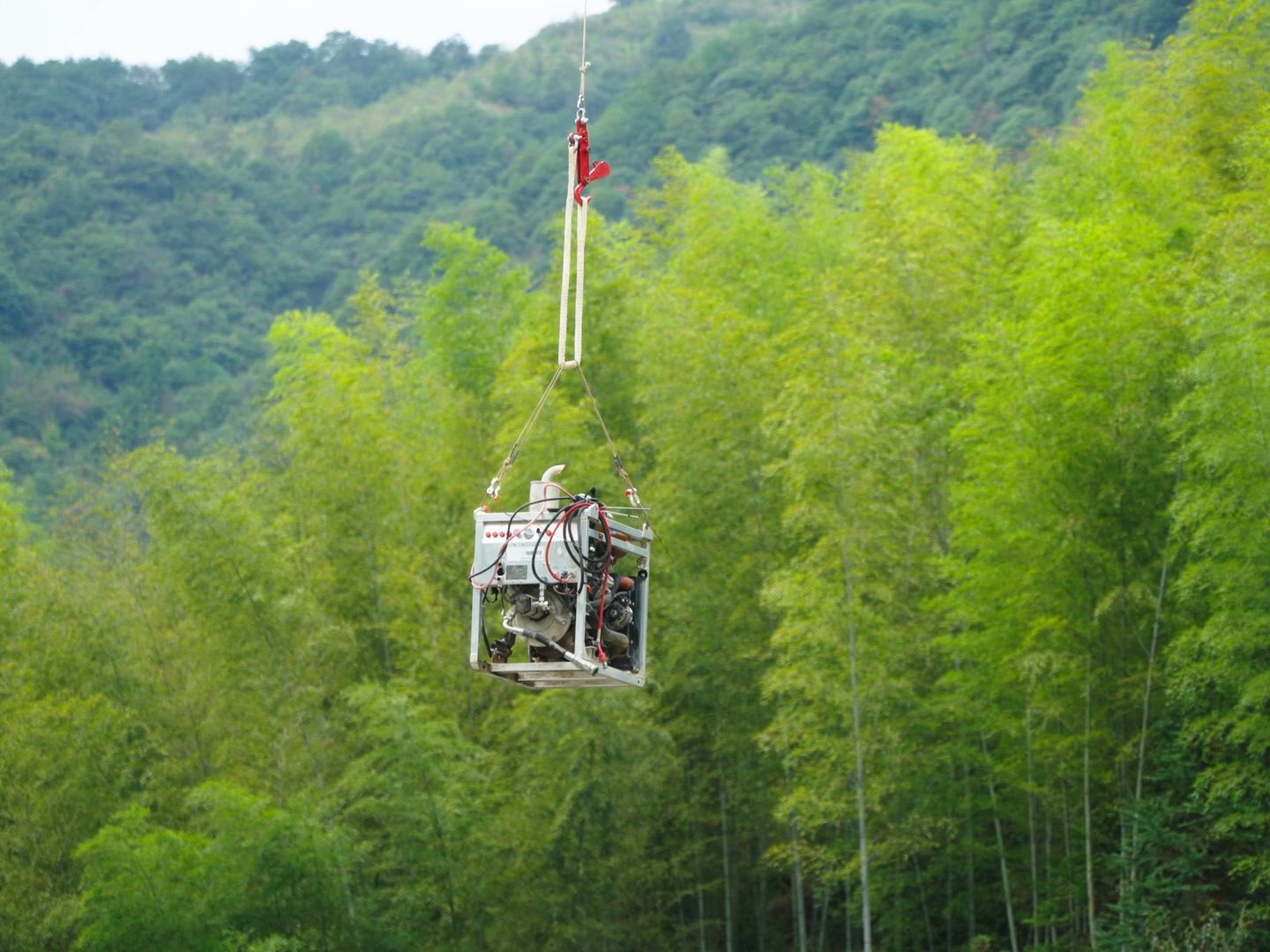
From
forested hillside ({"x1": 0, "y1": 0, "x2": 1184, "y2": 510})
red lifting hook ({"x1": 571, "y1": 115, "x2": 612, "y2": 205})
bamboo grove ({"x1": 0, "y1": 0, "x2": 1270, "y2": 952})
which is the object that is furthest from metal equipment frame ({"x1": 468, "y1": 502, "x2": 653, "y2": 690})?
forested hillside ({"x1": 0, "y1": 0, "x2": 1184, "y2": 510})

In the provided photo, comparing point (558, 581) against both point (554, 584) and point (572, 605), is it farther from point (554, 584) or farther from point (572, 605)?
point (572, 605)

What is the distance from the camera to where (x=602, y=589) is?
32.3 feet

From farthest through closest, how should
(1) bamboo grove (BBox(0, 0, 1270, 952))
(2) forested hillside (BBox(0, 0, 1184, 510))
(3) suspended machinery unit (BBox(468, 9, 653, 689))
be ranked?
(2) forested hillside (BBox(0, 0, 1184, 510))
(1) bamboo grove (BBox(0, 0, 1270, 952))
(3) suspended machinery unit (BBox(468, 9, 653, 689))

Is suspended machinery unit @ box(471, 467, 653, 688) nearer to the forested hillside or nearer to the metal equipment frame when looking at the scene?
the metal equipment frame

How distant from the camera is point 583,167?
10.3 meters

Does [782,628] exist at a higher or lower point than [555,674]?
higher

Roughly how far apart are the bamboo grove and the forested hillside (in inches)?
803

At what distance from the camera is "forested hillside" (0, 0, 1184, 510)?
1827 inches

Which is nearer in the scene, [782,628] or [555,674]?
[555,674]

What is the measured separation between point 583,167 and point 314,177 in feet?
185

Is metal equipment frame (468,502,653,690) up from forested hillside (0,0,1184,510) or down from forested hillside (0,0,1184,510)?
down

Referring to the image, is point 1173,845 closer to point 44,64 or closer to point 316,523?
point 316,523

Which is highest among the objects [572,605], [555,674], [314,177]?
[314,177]

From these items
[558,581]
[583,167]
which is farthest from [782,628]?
[558,581]
